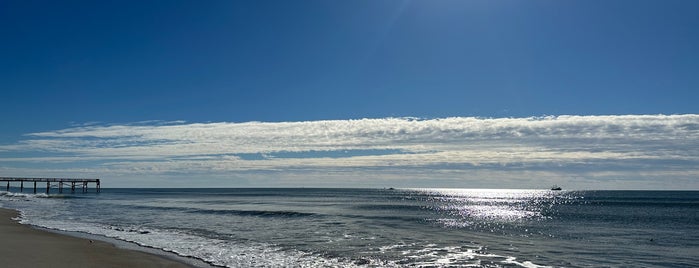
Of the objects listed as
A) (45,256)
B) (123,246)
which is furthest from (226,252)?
(45,256)

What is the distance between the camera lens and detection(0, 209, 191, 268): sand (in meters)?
16.2

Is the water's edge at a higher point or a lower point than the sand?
lower

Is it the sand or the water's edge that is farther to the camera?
the water's edge

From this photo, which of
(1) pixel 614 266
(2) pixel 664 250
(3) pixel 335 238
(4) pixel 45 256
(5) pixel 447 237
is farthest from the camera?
(5) pixel 447 237

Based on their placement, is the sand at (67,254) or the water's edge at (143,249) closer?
the sand at (67,254)

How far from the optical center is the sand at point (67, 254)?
16.2m

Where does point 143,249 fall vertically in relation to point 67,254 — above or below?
below

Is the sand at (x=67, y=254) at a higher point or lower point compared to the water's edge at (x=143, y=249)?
higher

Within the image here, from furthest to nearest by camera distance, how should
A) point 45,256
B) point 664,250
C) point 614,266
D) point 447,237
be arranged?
point 447,237, point 664,250, point 614,266, point 45,256

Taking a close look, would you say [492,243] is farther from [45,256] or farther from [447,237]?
[45,256]

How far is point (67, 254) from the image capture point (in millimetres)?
18297

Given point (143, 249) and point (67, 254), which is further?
point (143, 249)

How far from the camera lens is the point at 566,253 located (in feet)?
76.4

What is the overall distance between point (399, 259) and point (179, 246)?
999 centimetres
